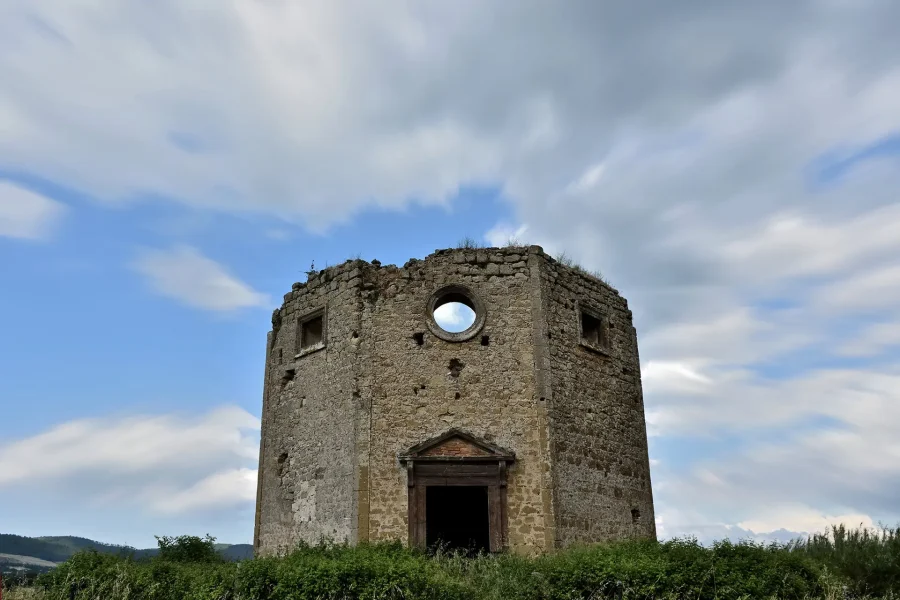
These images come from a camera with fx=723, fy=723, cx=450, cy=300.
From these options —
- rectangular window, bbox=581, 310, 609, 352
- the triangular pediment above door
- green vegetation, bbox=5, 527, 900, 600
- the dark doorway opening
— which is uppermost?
rectangular window, bbox=581, 310, 609, 352

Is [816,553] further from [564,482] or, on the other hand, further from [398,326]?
[398,326]

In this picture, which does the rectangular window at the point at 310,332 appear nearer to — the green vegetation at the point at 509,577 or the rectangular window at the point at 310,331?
the rectangular window at the point at 310,331

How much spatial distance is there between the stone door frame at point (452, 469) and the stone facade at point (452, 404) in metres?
0.10

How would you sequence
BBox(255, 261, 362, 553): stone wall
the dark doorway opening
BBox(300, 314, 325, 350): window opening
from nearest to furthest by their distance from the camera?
BBox(255, 261, 362, 553): stone wall → BBox(300, 314, 325, 350): window opening → the dark doorway opening

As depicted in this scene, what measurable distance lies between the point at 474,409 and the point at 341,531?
3255mm

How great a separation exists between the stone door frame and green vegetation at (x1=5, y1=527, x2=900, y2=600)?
4.87ft

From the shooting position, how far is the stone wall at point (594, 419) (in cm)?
1338

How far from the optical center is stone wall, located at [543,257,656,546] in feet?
43.9

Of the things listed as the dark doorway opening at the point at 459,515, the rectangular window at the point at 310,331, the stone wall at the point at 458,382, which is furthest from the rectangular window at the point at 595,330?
the rectangular window at the point at 310,331

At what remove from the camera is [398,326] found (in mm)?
13977

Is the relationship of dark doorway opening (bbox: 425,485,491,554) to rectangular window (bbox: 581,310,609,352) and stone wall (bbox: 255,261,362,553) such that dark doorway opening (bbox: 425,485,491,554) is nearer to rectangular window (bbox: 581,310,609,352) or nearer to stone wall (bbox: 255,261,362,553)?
stone wall (bbox: 255,261,362,553)

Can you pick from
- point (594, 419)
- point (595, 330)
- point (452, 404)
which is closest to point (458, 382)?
point (452, 404)

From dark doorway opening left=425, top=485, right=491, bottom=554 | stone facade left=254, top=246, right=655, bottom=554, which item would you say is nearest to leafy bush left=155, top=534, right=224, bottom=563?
stone facade left=254, top=246, right=655, bottom=554

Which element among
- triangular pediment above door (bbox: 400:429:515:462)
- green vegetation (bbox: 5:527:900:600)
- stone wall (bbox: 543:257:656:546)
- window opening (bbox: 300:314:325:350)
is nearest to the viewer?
green vegetation (bbox: 5:527:900:600)
